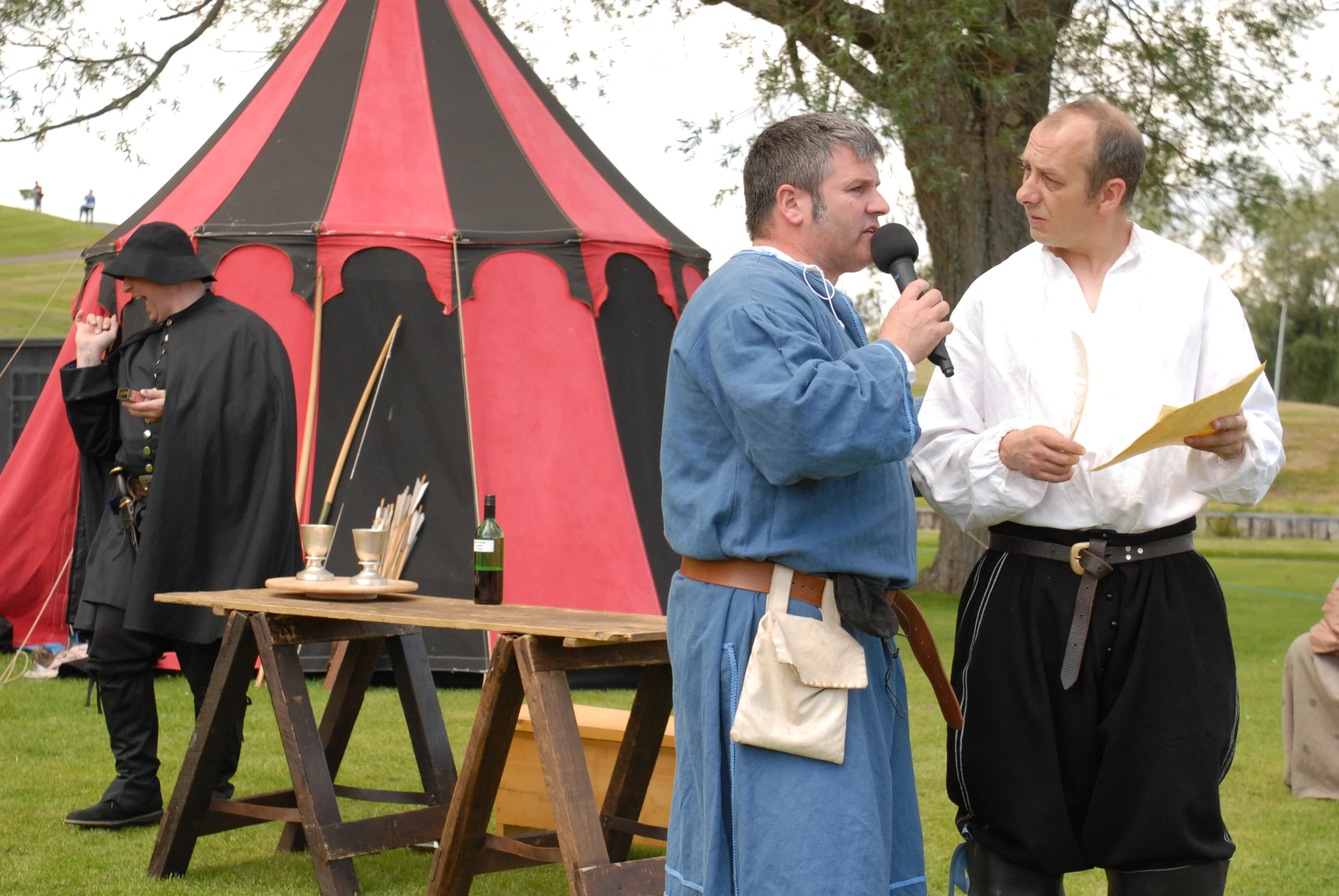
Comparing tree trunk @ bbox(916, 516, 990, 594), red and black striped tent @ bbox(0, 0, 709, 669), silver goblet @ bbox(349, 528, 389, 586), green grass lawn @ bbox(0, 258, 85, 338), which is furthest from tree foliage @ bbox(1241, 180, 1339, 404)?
silver goblet @ bbox(349, 528, 389, 586)

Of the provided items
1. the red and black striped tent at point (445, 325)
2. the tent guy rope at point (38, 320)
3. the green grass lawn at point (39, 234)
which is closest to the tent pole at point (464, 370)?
the red and black striped tent at point (445, 325)

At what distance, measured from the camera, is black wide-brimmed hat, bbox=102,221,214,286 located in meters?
4.05

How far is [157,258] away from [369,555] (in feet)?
4.03

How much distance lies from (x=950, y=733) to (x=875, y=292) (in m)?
9.12

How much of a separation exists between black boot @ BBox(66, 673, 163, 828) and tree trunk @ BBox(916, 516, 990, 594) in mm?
8096

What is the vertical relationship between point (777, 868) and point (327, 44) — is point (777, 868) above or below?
below

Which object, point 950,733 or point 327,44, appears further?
point 327,44

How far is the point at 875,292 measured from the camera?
11.3 meters

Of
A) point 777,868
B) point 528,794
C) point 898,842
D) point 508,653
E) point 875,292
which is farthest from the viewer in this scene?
point 875,292

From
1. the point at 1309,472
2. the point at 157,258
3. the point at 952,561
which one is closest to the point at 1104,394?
the point at 157,258

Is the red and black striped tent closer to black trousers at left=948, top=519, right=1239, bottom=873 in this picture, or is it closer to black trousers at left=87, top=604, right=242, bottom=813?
black trousers at left=87, top=604, right=242, bottom=813

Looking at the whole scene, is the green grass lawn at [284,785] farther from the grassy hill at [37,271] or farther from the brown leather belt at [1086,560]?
the grassy hill at [37,271]

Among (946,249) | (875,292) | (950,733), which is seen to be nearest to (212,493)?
(950,733)

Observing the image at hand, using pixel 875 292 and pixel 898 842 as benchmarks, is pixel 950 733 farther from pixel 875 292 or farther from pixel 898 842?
pixel 875 292
